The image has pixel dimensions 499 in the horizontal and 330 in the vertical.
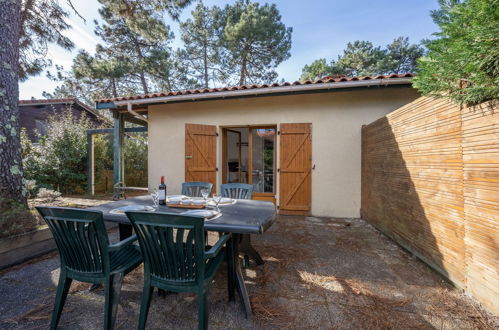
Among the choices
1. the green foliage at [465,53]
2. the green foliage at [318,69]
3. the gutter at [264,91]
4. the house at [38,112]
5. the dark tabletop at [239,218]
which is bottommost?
the dark tabletop at [239,218]

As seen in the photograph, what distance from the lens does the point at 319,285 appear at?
1901mm

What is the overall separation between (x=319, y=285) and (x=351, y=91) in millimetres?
3496

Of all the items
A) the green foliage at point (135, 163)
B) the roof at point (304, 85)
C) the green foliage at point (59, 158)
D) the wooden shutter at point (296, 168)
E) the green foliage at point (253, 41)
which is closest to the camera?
the roof at point (304, 85)

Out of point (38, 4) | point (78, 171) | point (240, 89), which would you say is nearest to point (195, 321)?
point (240, 89)

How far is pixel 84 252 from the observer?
1.31 m

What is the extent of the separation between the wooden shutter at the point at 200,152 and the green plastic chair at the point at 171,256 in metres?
3.32

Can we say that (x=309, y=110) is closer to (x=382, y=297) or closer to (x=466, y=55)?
(x=466, y=55)

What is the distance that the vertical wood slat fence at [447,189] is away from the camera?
1.51 meters

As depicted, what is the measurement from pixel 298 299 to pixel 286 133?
3.18m

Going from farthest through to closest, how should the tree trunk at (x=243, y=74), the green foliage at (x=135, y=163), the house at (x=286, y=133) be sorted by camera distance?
the tree trunk at (x=243, y=74)
the green foliage at (x=135, y=163)
the house at (x=286, y=133)

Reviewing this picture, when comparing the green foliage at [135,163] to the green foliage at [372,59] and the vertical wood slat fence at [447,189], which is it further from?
the green foliage at [372,59]

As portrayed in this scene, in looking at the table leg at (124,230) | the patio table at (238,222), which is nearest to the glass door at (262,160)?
the patio table at (238,222)

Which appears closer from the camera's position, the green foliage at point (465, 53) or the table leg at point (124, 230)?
the green foliage at point (465, 53)

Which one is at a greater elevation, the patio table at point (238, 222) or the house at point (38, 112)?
the house at point (38, 112)
